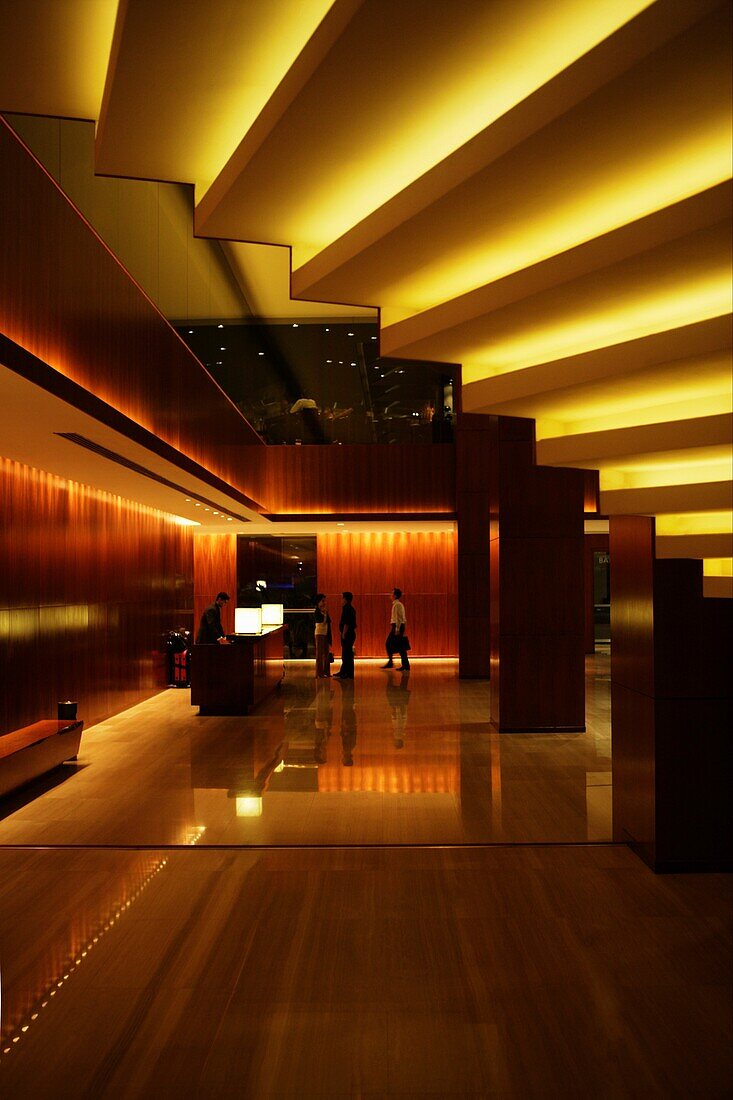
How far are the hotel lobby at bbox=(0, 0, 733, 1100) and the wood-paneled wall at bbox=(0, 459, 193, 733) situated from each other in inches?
3.1

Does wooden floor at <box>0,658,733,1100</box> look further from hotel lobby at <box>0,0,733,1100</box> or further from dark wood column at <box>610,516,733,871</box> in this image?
dark wood column at <box>610,516,733,871</box>

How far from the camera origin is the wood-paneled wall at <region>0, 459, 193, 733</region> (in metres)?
8.21

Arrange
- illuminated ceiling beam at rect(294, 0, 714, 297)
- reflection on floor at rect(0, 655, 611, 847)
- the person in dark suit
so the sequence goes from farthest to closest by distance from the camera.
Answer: the person in dark suit
reflection on floor at rect(0, 655, 611, 847)
illuminated ceiling beam at rect(294, 0, 714, 297)

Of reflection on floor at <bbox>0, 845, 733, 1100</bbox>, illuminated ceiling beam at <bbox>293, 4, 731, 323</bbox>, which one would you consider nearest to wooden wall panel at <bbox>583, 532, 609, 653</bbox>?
reflection on floor at <bbox>0, 845, 733, 1100</bbox>

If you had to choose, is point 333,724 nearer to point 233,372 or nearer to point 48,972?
point 48,972

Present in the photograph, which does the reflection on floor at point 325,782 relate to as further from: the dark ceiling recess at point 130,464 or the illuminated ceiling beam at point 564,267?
the illuminated ceiling beam at point 564,267

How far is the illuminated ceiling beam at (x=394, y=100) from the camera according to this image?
1.97 m

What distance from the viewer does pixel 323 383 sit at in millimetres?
19766

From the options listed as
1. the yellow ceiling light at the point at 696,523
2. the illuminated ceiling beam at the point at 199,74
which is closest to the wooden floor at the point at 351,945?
the yellow ceiling light at the point at 696,523

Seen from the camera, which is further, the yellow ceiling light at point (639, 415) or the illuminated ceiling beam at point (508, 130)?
the yellow ceiling light at point (639, 415)

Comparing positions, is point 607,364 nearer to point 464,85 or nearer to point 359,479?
point 464,85

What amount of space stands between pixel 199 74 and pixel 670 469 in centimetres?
261

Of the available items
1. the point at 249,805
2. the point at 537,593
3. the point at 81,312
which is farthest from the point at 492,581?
the point at 81,312

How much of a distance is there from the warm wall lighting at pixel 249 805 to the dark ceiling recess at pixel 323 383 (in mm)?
11370
